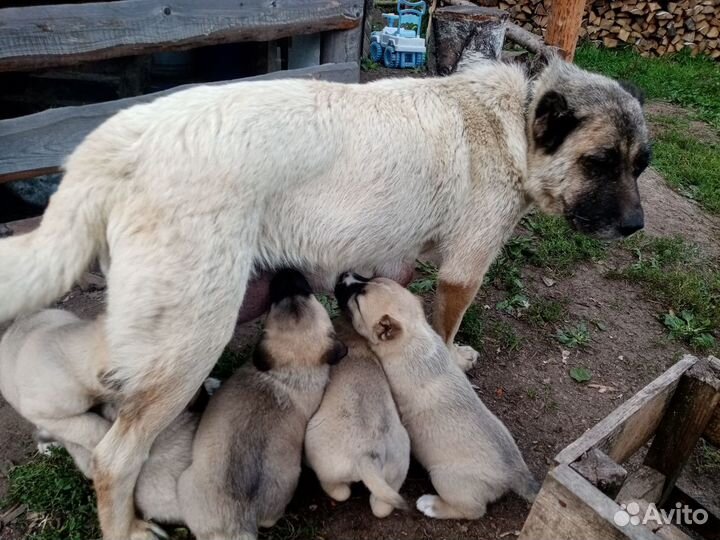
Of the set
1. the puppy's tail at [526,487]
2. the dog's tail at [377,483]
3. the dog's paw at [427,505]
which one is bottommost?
the dog's paw at [427,505]

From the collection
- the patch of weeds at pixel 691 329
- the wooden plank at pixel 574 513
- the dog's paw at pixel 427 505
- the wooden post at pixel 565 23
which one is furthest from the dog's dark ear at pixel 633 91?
the wooden post at pixel 565 23

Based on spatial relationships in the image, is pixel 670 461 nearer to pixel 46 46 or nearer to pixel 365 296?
pixel 365 296

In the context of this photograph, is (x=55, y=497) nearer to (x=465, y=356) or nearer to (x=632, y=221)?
(x=465, y=356)

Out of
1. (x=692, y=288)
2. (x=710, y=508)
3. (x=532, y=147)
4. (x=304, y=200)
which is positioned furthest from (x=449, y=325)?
(x=692, y=288)

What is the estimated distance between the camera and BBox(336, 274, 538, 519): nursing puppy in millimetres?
2881

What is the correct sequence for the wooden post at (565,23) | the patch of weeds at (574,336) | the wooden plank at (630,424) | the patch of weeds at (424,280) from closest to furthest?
the wooden plank at (630,424)
the patch of weeds at (574,336)
the patch of weeds at (424,280)
the wooden post at (565,23)

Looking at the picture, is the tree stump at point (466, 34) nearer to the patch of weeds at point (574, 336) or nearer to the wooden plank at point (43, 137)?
the patch of weeds at point (574, 336)

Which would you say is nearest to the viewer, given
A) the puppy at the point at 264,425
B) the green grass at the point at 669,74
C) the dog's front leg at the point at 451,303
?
the puppy at the point at 264,425

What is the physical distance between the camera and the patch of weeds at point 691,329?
15.0 ft

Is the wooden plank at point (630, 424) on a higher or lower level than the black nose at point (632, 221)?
lower

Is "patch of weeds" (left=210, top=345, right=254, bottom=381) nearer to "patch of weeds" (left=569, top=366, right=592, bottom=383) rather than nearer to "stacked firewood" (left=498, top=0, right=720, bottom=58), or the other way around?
"patch of weeds" (left=569, top=366, right=592, bottom=383)

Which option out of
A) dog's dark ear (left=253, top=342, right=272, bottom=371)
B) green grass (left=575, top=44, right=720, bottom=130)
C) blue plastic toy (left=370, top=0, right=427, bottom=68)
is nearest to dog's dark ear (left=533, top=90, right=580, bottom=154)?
dog's dark ear (left=253, top=342, right=272, bottom=371)

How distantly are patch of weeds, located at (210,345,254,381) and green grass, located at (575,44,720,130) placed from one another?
778 centimetres

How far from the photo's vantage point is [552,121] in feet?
11.0
